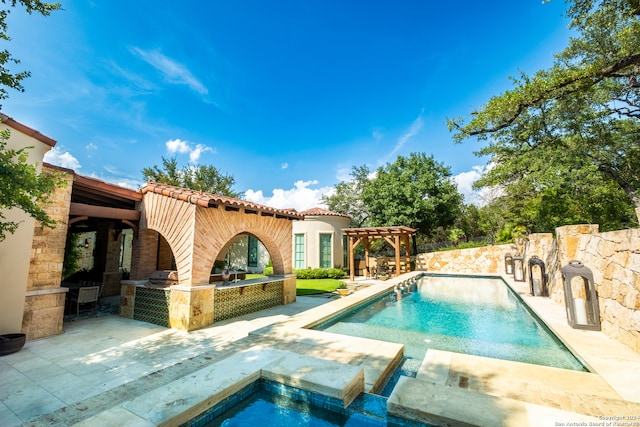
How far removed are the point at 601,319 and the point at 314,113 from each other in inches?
667

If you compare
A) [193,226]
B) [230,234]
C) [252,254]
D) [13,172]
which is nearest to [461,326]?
[230,234]

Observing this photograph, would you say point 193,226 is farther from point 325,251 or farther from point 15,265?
point 325,251

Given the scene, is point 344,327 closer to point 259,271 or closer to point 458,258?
point 259,271

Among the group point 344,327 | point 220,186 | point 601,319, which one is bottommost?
point 344,327

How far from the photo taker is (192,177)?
24656mm

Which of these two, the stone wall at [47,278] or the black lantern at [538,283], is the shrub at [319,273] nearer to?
the black lantern at [538,283]

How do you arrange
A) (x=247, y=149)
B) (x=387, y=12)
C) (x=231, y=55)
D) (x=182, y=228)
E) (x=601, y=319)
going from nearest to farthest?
(x=601, y=319), (x=182, y=228), (x=387, y=12), (x=231, y=55), (x=247, y=149)

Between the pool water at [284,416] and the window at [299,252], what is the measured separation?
52.3ft

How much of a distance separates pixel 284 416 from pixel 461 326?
626 cm

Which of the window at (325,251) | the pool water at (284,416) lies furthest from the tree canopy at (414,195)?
the pool water at (284,416)

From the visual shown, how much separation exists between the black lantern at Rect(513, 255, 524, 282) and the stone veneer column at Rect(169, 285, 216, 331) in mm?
14867

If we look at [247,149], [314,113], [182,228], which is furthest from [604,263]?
[247,149]

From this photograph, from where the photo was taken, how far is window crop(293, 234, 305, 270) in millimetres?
19141

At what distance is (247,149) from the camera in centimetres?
2150
